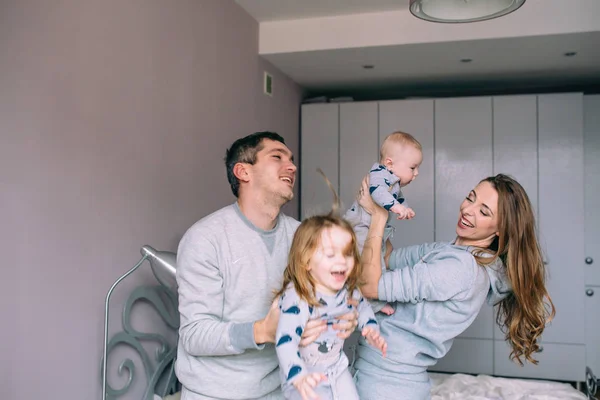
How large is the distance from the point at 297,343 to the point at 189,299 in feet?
1.31

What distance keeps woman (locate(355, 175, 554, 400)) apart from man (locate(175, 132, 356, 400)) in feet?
0.81

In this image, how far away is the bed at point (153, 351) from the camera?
2094 millimetres

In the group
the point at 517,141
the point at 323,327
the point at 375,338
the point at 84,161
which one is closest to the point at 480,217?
the point at 375,338

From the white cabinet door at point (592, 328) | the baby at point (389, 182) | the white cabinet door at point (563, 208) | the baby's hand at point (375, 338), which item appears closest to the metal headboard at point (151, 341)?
the baby at point (389, 182)

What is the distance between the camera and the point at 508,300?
1892 millimetres

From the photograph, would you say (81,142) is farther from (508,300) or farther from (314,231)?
(508,300)

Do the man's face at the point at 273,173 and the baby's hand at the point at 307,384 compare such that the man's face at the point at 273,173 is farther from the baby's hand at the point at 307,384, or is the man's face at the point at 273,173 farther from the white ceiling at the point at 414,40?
the white ceiling at the point at 414,40

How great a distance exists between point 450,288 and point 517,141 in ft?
9.71

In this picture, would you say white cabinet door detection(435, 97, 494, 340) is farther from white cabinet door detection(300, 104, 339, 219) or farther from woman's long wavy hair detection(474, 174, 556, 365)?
woman's long wavy hair detection(474, 174, 556, 365)

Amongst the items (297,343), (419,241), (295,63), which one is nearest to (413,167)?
(297,343)

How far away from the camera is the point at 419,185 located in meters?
4.39

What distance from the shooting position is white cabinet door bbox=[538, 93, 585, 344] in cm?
416

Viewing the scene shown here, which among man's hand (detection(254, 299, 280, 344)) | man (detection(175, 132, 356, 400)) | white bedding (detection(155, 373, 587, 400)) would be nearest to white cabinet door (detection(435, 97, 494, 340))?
white bedding (detection(155, 373, 587, 400))

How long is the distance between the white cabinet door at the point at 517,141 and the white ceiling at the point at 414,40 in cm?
26
